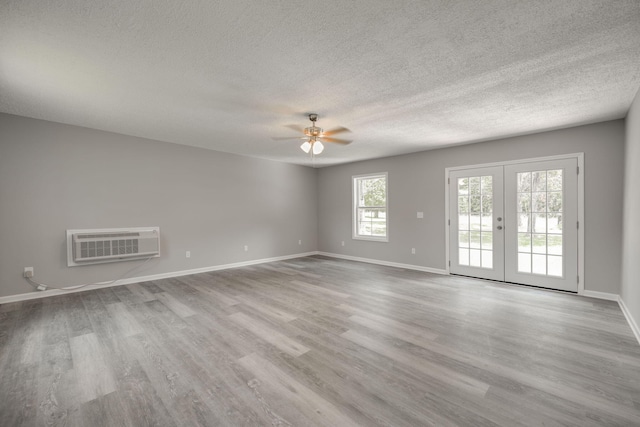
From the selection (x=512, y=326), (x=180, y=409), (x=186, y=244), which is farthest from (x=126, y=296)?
(x=512, y=326)

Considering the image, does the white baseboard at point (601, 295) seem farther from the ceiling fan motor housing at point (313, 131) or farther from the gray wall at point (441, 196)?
the ceiling fan motor housing at point (313, 131)

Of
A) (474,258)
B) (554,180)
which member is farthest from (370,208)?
(554,180)

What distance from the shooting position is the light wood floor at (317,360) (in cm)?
168

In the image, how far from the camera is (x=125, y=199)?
4582 millimetres

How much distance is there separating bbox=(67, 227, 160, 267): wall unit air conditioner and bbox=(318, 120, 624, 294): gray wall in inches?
168

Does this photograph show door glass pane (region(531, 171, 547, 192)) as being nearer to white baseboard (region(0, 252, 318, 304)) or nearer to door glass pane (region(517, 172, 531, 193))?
door glass pane (region(517, 172, 531, 193))

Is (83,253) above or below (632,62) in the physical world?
below

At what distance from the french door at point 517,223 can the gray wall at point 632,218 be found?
63 centimetres

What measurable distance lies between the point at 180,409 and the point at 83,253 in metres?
3.62

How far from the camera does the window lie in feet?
21.2

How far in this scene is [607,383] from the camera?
1.95 m

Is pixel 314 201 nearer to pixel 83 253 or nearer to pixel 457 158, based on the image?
pixel 457 158

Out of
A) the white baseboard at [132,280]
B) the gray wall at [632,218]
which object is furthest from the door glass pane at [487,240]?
the white baseboard at [132,280]

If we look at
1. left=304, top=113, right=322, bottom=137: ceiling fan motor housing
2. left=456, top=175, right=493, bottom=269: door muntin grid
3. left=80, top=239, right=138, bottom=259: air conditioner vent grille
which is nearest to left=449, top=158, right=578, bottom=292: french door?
left=456, top=175, right=493, bottom=269: door muntin grid
